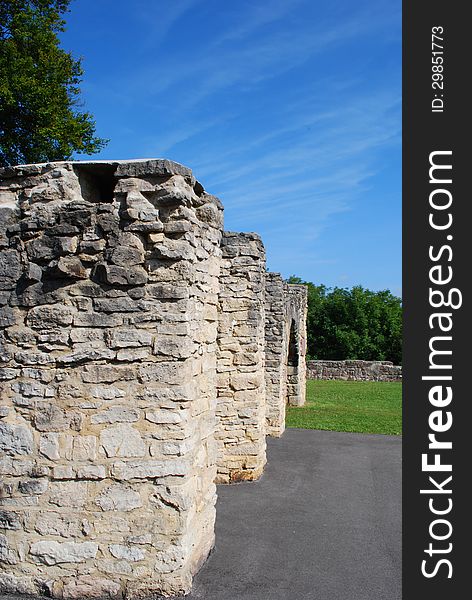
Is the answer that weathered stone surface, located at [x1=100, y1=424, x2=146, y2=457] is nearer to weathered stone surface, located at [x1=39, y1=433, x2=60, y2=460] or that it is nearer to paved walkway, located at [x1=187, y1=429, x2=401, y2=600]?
weathered stone surface, located at [x1=39, y1=433, x2=60, y2=460]

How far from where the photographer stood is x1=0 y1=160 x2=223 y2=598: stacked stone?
473cm

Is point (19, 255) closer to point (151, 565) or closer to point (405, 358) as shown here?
point (151, 565)

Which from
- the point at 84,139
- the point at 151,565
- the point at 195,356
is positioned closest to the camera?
the point at 151,565

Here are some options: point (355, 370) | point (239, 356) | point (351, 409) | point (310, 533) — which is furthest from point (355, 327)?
point (310, 533)

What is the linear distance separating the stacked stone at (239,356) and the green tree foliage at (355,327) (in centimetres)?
2598

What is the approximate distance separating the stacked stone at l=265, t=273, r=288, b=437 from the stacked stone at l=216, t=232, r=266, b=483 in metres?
3.45

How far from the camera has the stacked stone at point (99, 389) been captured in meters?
4.73

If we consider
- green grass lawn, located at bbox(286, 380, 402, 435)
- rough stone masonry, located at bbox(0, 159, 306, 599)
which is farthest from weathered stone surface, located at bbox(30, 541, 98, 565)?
green grass lawn, located at bbox(286, 380, 402, 435)

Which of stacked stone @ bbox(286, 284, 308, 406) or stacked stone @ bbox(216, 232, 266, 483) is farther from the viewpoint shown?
stacked stone @ bbox(286, 284, 308, 406)

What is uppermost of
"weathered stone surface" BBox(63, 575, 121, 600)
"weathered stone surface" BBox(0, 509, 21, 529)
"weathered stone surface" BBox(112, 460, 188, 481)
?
"weathered stone surface" BBox(112, 460, 188, 481)

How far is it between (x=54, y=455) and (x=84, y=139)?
16.1 meters

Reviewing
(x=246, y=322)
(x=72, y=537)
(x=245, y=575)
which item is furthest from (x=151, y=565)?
(x=246, y=322)

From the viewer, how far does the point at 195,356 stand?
5.20 meters

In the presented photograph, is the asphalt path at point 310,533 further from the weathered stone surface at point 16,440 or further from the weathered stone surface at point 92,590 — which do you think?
the weathered stone surface at point 16,440
